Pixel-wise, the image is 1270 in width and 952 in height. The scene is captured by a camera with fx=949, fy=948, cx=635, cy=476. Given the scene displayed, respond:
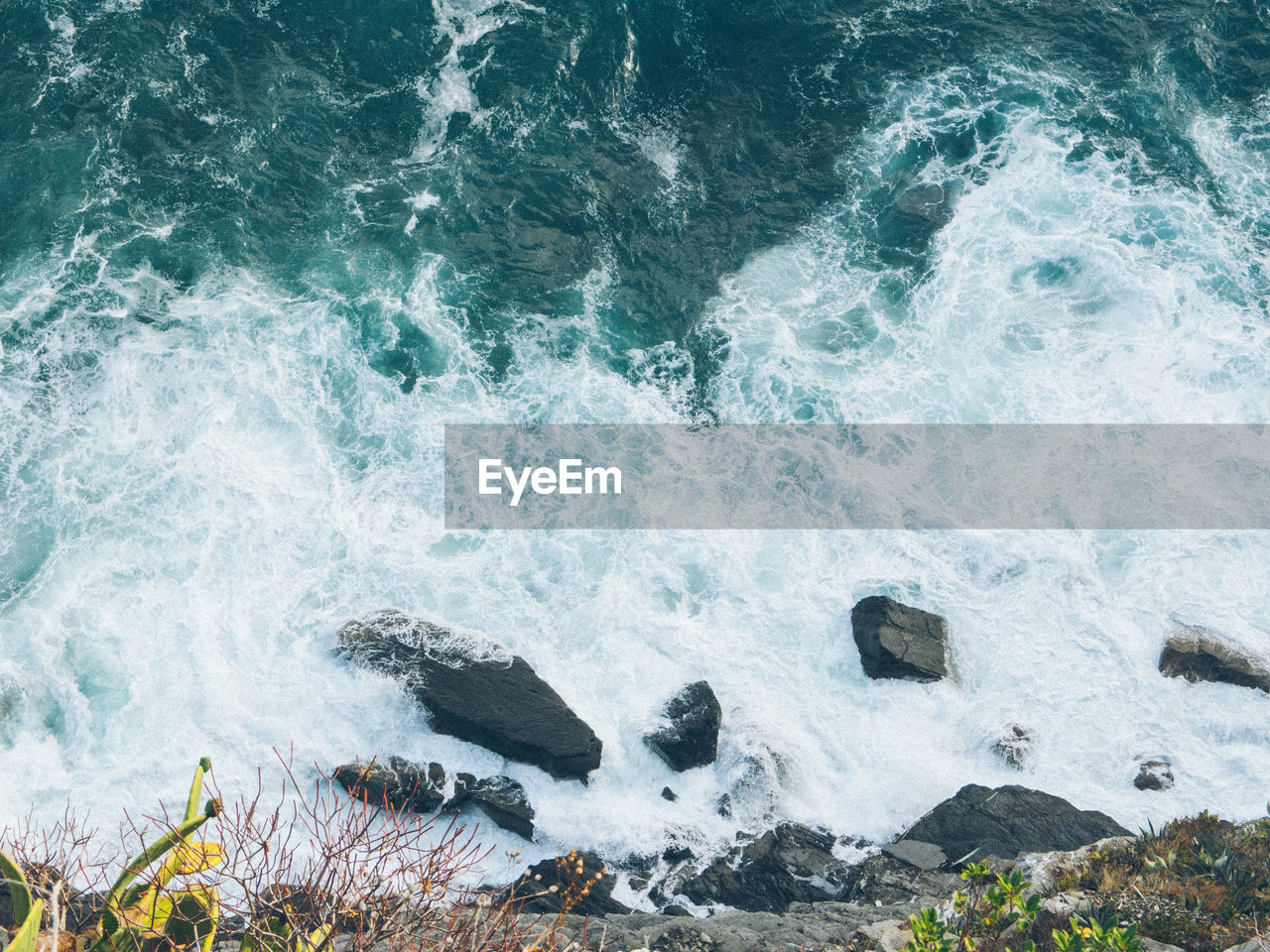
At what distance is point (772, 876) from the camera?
17.9 meters

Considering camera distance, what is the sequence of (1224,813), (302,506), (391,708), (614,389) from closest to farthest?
1. (1224,813)
2. (391,708)
3. (302,506)
4. (614,389)

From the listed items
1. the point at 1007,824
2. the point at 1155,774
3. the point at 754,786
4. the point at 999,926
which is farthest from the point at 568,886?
the point at 1155,774

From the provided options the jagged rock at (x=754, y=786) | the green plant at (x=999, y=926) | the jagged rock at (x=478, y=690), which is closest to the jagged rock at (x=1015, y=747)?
the jagged rock at (x=754, y=786)

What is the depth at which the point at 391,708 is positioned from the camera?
20.1m

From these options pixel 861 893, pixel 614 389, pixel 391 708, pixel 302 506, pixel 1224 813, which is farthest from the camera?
pixel 614 389

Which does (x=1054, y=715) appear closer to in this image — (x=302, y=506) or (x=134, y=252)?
(x=302, y=506)

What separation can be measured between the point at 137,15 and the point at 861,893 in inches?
1241

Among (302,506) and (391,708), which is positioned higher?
(302,506)

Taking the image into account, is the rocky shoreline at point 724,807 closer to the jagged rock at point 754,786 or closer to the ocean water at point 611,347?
the jagged rock at point 754,786

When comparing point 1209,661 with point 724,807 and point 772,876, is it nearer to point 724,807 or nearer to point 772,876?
point 772,876

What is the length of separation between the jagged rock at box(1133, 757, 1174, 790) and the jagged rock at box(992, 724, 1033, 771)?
2.13 meters

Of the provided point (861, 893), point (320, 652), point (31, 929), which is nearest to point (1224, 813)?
point (861, 893)

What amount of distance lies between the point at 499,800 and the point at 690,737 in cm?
405

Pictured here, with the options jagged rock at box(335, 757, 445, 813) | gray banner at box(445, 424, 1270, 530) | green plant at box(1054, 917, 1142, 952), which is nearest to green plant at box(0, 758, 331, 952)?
green plant at box(1054, 917, 1142, 952)
